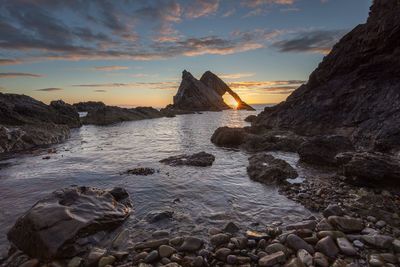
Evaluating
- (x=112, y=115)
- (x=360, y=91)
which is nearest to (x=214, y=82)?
(x=112, y=115)

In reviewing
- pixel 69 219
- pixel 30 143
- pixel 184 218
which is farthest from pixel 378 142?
pixel 30 143

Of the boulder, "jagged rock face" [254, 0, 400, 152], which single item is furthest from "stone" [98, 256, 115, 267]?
"jagged rock face" [254, 0, 400, 152]

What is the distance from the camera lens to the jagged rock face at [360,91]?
23.3m

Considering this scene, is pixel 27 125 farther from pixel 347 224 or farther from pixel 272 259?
pixel 347 224

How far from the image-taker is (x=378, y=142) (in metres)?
20.2

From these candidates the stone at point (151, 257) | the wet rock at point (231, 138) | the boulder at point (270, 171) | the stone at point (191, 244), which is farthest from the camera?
the wet rock at point (231, 138)

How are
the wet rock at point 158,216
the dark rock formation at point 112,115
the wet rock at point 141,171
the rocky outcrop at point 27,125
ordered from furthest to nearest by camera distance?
the dark rock formation at point 112,115, the rocky outcrop at point 27,125, the wet rock at point 141,171, the wet rock at point 158,216

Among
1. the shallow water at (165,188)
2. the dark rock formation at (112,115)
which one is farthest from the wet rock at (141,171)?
the dark rock formation at (112,115)

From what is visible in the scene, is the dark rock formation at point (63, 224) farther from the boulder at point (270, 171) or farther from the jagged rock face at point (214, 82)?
the jagged rock face at point (214, 82)

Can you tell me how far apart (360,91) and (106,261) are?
31.5 m

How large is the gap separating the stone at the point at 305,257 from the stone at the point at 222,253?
1.79 metres

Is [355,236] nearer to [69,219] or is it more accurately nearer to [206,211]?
[206,211]

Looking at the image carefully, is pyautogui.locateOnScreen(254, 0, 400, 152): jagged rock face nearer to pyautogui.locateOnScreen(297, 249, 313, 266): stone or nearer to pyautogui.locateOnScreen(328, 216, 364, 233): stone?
pyautogui.locateOnScreen(328, 216, 364, 233): stone

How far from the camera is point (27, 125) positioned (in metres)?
36.1
